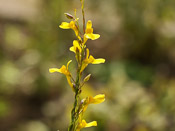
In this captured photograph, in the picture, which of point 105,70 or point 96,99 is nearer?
point 96,99

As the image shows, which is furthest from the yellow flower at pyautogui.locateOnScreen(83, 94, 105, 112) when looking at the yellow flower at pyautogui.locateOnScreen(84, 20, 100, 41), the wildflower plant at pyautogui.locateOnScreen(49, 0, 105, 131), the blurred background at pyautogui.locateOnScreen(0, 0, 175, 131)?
the blurred background at pyautogui.locateOnScreen(0, 0, 175, 131)

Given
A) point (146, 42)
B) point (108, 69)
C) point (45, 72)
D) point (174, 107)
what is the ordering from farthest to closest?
point (146, 42) → point (108, 69) → point (45, 72) → point (174, 107)

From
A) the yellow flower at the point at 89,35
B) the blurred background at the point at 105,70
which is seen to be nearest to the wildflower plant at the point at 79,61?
the yellow flower at the point at 89,35

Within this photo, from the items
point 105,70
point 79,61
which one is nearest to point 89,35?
point 79,61

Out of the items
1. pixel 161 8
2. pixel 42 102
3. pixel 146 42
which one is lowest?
pixel 42 102

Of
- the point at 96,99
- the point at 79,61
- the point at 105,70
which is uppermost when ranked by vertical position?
the point at 79,61

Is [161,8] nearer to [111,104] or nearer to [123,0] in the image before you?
[123,0]

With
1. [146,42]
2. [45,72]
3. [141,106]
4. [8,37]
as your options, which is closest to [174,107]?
[141,106]

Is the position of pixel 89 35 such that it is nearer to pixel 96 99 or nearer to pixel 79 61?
pixel 79 61

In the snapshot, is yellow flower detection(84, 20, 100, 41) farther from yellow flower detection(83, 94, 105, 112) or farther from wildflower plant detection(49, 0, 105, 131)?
yellow flower detection(83, 94, 105, 112)
